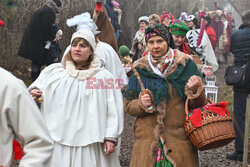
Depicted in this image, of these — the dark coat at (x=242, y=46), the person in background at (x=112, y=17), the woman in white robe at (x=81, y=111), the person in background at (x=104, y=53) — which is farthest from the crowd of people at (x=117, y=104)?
the person in background at (x=112, y=17)

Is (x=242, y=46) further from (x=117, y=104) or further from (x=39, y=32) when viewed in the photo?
(x=39, y=32)

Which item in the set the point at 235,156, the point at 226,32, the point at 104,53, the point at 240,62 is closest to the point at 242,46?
the point at 240,62

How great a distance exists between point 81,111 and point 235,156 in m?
3.24

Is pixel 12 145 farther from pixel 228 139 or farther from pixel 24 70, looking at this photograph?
pixel 24 70

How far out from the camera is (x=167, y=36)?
3969 millimetres

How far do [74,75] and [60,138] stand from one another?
2.04 feet

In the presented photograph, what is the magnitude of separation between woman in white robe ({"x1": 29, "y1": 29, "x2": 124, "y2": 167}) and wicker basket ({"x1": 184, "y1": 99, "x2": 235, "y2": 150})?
0.79 m

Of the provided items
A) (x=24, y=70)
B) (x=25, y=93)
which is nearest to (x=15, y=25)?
(x=24, y=70)

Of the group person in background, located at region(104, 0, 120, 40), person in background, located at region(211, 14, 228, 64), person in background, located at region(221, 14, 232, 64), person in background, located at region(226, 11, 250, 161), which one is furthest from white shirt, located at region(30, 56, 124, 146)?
person in background, located at region(221, 14, 232, 64)

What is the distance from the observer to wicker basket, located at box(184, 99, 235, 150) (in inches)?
137

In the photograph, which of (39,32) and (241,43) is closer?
(241,43)

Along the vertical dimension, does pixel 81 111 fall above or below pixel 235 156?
above

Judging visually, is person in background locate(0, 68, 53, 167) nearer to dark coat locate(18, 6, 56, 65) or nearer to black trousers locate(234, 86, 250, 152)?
black trousers locate(234, 86, 250, 152)

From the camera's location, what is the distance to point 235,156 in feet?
20.7
